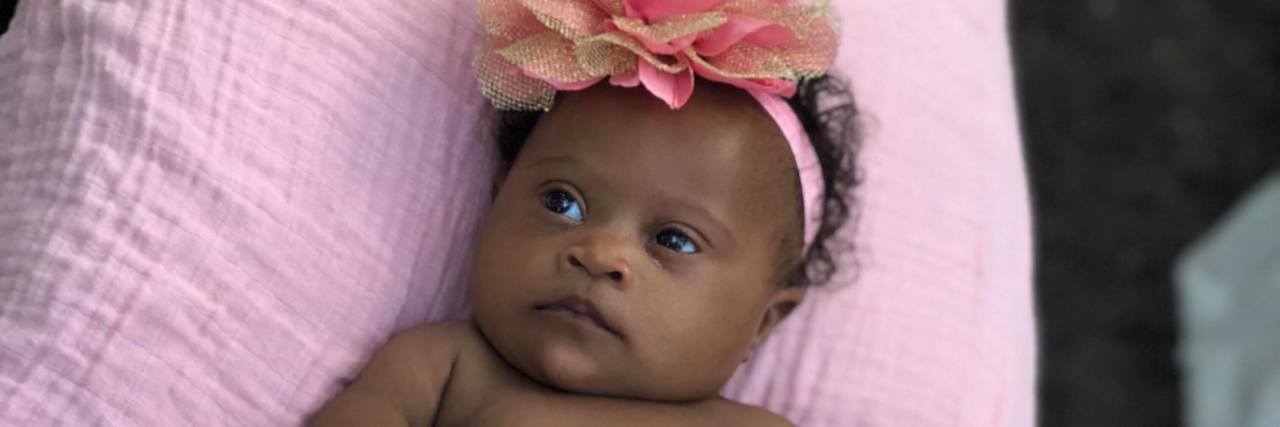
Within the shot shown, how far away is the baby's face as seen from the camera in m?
0.97

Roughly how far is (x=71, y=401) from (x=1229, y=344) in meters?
1.51

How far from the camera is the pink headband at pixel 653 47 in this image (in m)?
0.95

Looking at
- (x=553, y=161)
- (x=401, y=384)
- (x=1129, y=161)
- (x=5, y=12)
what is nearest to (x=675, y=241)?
(x=553, y=161)

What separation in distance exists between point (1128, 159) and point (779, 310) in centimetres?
108

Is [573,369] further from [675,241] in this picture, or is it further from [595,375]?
[675,241]

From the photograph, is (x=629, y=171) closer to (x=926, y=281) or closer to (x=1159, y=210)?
(x=926, y=281)

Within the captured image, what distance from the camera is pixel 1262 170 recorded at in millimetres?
1973

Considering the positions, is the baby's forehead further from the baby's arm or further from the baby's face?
the baby's arm

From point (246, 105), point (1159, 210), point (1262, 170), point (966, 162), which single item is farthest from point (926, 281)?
point (1262, 170)

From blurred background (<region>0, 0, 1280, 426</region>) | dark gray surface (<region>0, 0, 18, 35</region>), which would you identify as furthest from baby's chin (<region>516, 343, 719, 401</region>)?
blurred background (<region>0, 0, 1280, 426</region>)

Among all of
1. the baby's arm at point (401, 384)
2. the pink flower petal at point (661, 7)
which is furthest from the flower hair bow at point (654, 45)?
the baby's arm at point (401, 384)

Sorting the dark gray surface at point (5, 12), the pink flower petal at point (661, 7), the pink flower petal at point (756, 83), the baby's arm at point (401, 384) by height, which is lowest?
the dark gray surface at point (5, 12)

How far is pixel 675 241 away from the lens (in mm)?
1007

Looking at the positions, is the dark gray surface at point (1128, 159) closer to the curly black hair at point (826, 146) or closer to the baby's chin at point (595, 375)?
the curly black hair at point (826, 146)
